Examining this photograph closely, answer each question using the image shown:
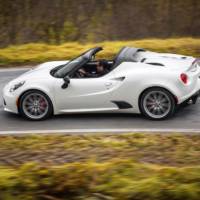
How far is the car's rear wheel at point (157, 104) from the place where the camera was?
33.7 ft

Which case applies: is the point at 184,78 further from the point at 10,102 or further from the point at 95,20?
the point at 95,20

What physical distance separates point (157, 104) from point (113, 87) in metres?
0.80

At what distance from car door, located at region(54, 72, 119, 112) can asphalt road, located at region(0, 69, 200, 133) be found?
0.25m

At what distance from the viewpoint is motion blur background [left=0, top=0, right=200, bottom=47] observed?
73.9 feet

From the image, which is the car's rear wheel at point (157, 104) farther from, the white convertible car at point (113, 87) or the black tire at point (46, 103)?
the black tire at point (46, 103)

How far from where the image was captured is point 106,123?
10.5 meters

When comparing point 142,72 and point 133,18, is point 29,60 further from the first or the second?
point 142,72

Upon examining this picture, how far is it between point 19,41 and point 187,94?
13426 millimetres

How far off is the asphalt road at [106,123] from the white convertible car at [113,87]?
0.58 feet

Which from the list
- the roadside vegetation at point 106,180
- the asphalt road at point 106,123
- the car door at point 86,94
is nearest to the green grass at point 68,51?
the asphalt road at point 106,123

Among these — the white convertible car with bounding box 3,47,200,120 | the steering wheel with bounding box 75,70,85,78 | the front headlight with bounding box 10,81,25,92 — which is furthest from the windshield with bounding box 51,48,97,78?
the front headlight with bounding box 10,81,25,92

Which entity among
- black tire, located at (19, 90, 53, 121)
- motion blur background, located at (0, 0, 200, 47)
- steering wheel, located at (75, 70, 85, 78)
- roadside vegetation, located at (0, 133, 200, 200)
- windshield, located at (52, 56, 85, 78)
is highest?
motion blur background, located at (0, 0, 200, 47)

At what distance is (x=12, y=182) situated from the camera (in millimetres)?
5754

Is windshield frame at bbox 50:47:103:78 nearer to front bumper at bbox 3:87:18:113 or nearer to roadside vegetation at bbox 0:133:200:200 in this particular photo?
front bumper at bbox 3:87:18:113
